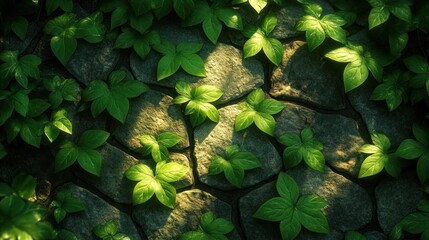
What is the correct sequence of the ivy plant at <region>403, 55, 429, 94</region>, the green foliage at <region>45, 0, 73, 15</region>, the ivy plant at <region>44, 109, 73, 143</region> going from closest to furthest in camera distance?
1. the ivy plant at <region>44, 109, 73, 143</region>
2. the ivy plant at <region>403, 55, 429, 94</region>
3. the green foliage at <region>45, 0, 73, 15</region>

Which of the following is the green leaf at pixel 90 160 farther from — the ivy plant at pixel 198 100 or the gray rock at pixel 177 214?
the ivy plant at pixel 198 100

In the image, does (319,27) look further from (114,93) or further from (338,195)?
(114,93)

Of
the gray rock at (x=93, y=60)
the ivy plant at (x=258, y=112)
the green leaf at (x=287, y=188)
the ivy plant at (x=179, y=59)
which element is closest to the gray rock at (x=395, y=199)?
the green leaf at (x=287, y=188)

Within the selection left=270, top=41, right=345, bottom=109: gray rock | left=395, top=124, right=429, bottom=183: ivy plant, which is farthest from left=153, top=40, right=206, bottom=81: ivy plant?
left=395, top=124, right=429, bottom=183: ivy plant

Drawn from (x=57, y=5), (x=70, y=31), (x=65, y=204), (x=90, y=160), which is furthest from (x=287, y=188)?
→ (x=57, y=5)

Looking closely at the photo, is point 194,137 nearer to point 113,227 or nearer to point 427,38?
point 113,227

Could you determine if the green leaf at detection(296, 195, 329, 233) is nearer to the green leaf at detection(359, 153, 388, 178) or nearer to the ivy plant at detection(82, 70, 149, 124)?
the green leaf at detection(359, 153, 388, 178)
